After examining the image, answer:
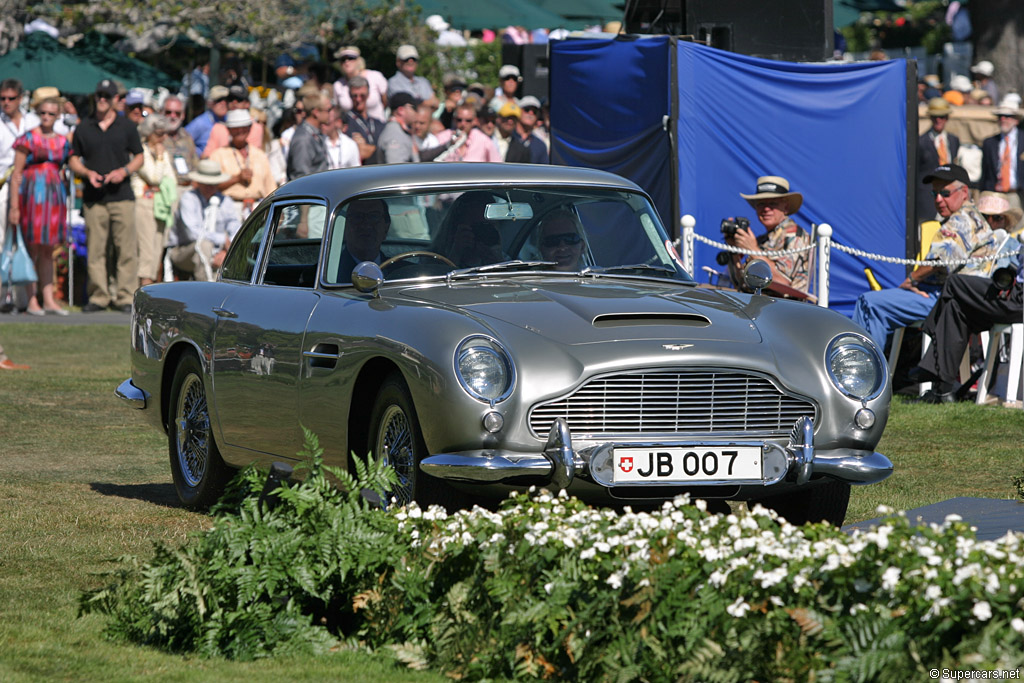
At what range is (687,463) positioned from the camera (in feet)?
19.4

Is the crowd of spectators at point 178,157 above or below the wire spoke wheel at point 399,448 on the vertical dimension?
above

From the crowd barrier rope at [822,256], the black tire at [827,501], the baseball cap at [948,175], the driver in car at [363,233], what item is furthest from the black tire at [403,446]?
the baseball cap at [948,175]

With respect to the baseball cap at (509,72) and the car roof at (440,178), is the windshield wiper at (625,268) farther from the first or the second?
the baseball cap at (509,72)

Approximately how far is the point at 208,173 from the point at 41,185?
1993 millimetres

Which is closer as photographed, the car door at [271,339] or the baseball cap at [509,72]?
the car door at [271,339]

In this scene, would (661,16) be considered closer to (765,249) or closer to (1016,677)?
(765,249)

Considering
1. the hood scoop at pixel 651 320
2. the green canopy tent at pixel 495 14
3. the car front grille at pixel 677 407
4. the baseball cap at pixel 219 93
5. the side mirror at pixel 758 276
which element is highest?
the green canopy tent at pixel 495 14

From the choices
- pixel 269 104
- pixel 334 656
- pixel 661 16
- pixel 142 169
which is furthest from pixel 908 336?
pixel 269 104

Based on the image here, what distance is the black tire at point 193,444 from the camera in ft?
25.5

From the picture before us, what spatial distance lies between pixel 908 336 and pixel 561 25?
1545 centimetres

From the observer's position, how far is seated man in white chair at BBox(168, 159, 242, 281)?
17.9m

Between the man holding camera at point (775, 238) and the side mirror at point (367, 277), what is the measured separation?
576 centimetres

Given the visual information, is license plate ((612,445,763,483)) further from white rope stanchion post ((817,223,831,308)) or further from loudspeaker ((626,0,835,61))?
loudspeaker ((626,0,835,61))

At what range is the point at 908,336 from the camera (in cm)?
1254
